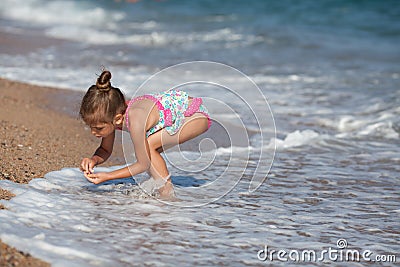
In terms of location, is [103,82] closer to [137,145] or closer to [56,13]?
[137,145]

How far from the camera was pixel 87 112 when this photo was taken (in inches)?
153

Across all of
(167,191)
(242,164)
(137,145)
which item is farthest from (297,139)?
(137,145)

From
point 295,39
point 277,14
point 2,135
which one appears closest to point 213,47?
point 295,39

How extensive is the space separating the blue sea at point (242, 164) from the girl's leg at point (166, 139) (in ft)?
0.62

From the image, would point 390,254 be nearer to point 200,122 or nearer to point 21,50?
point 200,122

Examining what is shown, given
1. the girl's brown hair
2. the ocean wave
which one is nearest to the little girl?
the girl's brown hair

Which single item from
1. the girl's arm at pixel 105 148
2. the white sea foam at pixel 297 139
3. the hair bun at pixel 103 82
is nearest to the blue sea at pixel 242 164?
the white sea foam at pixel 297 139

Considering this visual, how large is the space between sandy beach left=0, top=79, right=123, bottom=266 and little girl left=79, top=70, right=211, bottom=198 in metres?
0.63

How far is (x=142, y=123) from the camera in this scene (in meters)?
4.02

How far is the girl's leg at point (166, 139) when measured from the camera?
166 inches

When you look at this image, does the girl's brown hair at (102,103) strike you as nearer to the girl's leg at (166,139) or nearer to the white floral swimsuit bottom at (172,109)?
the white floral swimsuit bottom at (172,109)

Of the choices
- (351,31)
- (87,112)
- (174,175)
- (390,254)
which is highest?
(351,31)

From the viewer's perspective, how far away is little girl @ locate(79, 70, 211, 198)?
3889 millimetres

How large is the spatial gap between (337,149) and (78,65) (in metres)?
5.02
